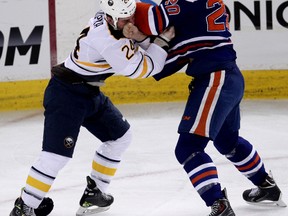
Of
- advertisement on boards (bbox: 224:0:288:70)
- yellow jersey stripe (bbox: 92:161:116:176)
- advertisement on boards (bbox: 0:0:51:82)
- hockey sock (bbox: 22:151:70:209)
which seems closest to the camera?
hockey sock (bbox: 22:151:70:209)

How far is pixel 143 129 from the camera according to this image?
230 inches

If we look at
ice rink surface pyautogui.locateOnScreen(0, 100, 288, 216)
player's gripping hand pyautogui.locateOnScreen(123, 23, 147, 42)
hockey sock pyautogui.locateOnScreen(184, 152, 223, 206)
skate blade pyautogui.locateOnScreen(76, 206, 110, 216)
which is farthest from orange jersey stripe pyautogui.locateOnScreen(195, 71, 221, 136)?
skate blade pyautogui.locateOnScreen(76, 206, 110, 216)

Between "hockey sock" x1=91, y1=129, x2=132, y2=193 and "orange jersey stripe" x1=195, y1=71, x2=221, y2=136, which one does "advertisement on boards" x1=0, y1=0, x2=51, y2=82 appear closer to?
"hockey sock" x1=91, y1=129, x2=132, y2=193

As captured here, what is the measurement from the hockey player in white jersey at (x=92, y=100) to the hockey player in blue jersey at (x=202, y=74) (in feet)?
0.23

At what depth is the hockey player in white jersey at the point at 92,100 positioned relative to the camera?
3801 mm

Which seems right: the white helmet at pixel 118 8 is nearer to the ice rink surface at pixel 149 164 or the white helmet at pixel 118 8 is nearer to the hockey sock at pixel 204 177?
the hockey sock at pixel 204 177

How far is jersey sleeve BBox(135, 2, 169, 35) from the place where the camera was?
3.79m

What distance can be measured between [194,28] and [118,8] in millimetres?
328

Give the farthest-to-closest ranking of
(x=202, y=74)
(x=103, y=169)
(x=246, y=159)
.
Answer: (x=103, y=169), (x=246, y=159), (x=202, y=74)

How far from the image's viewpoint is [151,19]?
149 inches

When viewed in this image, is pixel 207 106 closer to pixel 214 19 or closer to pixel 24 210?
pixel 214 19

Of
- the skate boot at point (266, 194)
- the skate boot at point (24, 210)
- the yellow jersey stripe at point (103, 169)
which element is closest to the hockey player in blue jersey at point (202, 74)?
the skate boot at point (266, 194)

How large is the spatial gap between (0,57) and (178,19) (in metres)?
2.62

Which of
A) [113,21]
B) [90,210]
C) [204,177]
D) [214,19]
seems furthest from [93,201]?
[214,19]
